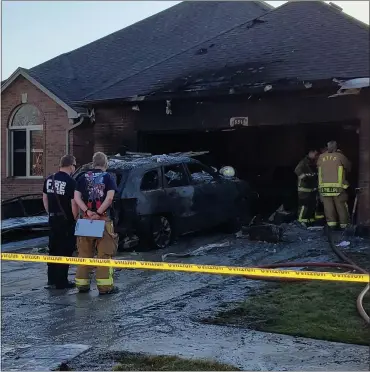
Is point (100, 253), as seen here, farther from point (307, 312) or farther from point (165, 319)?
point (307, 312)

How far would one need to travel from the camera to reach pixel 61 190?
6.86 meters

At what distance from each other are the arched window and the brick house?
0.01 m

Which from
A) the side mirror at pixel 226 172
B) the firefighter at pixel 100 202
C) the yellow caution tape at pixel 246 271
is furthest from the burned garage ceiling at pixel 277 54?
the side mirror at pixel 226 172

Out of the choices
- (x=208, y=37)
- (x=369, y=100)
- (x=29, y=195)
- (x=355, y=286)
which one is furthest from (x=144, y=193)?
(x=369, y=100)

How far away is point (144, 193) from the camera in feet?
24.6

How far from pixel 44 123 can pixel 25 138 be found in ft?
0.87

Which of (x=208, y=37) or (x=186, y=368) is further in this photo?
(x=208, y=37)

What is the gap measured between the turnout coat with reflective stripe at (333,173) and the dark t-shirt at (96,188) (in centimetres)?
274

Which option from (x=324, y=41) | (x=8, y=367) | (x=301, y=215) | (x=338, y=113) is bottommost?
(x=8, y=367)

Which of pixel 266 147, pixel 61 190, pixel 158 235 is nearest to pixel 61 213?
pixel 61 190

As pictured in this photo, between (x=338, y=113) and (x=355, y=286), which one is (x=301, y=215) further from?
(x=338, y=113)

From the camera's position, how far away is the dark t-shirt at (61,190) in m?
6.83

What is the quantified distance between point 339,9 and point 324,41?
0.30m

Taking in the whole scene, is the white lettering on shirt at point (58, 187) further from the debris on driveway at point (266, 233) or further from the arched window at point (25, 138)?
the debris on driveway at point (266, 233)
